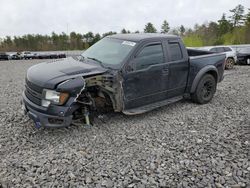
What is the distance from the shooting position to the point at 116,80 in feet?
15.1

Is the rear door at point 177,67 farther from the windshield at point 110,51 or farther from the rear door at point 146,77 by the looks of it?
the windshield at point 110,51

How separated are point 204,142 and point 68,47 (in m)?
71.9

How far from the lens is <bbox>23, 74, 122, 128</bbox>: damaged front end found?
13.5 feet

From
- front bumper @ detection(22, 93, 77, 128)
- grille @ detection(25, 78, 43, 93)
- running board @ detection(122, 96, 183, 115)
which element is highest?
grille @ detection(25, 78, 43, 93)

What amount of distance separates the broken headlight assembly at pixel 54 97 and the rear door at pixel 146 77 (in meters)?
1.24

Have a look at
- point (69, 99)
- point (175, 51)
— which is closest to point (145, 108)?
point (175, 51)

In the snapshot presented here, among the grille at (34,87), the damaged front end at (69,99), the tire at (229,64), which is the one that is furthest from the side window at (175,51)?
the tire at (229,64)

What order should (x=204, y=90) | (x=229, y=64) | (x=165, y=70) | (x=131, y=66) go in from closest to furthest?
(x=131, y=66) → (x=165, y=70) → (x=204, y=90) → (x=229, y=64)

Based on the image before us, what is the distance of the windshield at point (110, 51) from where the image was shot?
4910 mm

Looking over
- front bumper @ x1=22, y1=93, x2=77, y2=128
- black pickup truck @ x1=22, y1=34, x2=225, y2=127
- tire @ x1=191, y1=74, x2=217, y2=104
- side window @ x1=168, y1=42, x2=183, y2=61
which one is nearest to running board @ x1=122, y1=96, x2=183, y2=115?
black pickup truck @ x1=22, y1=34, x2=225, y2=127

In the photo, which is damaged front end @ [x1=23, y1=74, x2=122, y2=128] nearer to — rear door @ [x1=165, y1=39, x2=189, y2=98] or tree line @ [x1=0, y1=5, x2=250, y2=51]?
rear door @ [x1=165, y1=39, x2=189, y2=98]

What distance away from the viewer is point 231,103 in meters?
6.39

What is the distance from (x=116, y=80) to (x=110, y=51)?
0.95 meters

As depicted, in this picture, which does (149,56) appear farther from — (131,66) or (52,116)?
(52,116)
